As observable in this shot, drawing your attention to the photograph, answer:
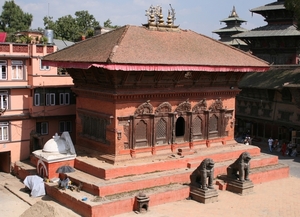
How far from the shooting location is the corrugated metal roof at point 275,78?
28570mm

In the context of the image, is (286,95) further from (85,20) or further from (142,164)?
(85,20)

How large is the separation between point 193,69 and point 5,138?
34.4 ft

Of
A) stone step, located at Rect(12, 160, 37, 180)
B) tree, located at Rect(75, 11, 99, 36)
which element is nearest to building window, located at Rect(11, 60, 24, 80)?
stone step, located at Rect(12, 160, 37, 180)

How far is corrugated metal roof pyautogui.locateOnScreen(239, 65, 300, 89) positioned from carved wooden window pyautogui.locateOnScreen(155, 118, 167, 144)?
11.0 meters

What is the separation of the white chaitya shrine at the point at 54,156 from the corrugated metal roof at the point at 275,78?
14.9 meters

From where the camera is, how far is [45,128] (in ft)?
76.9

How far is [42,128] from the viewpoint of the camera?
23328mm

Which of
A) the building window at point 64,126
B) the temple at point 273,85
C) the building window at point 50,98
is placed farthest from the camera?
the temple at point 273,85

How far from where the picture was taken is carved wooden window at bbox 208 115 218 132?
2122 centimetres

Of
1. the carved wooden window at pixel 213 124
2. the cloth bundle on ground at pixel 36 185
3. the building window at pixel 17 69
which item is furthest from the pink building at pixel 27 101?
the carved wooden window at pixel 213 124

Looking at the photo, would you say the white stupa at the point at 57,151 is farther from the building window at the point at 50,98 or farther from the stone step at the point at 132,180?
the building window at the point at 50,98

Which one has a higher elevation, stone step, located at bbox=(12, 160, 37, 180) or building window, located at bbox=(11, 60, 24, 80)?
building window, located at bbox=(11, 60, 24, 80)

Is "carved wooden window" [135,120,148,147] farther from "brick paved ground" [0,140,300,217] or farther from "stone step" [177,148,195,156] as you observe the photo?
"brick paved ground" [0,140,300,217]

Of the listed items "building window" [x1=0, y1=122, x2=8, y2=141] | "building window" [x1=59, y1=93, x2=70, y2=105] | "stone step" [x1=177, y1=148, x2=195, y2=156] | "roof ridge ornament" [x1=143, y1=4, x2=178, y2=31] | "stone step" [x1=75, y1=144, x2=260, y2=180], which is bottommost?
"stone step" [x1=75, y1=144, x2=260, y2=180]
